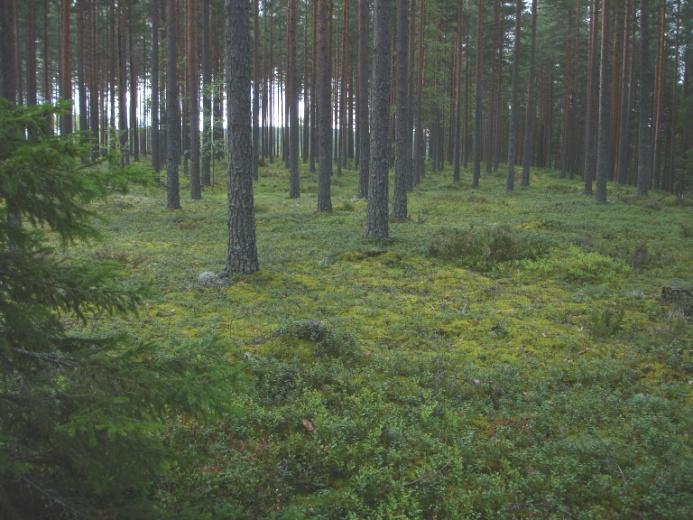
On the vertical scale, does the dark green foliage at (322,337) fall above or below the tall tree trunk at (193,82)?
below

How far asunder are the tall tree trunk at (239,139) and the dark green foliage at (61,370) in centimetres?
786

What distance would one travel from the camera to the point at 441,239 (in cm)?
1366

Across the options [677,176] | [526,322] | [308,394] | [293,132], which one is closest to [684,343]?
[526,322]

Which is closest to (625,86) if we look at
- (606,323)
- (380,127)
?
(380,127)

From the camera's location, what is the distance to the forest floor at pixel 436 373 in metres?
→ 4.39

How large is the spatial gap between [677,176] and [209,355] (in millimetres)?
46764

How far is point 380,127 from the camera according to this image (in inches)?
556

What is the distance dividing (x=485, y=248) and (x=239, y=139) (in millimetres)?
6259

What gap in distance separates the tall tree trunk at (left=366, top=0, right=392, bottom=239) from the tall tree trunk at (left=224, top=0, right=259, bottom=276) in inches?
174

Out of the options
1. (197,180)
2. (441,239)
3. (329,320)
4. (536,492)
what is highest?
(197,180)

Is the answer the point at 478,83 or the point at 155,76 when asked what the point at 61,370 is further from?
the point at 478,83

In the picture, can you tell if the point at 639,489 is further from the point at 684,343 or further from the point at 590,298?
the point at 590,298

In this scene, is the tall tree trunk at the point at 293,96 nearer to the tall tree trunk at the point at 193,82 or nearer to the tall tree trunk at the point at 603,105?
the tall tree trunk at the point at 193,82

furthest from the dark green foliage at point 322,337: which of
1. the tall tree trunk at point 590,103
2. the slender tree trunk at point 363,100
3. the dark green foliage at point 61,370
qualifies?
the tall tree trunk at point 590,103
